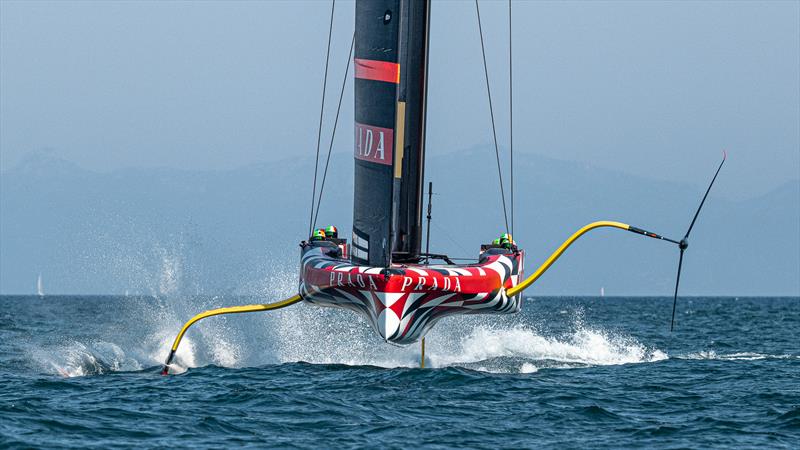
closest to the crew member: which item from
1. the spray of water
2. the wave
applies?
the spray of water

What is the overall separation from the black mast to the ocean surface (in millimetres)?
1880

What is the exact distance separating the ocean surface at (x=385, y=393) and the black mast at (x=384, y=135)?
1880mm

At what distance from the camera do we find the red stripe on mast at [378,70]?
46.0ft

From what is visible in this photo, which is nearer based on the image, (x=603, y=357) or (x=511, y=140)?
(x=511, y=140)

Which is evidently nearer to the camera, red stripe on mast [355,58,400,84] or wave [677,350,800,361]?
red stripe on mast [355,58,400,84]

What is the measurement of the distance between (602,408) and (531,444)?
2.16 m

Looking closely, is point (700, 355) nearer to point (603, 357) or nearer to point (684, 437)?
point (603, 357)

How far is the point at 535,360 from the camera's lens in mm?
17094

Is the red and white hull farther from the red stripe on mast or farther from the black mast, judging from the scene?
the red stripe on mast

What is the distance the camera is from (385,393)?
12.6 meters

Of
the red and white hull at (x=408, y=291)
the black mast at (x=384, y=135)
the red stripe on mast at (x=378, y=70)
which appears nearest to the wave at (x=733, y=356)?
the red and white hull at (x=408, y=291)

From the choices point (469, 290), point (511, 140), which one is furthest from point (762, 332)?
point (469, 290)

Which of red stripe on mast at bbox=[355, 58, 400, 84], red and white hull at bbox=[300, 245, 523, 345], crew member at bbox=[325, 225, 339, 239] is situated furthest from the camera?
crew member at bbox=[325, 225, 339, 239]

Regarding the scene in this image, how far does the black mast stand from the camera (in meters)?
14.1
